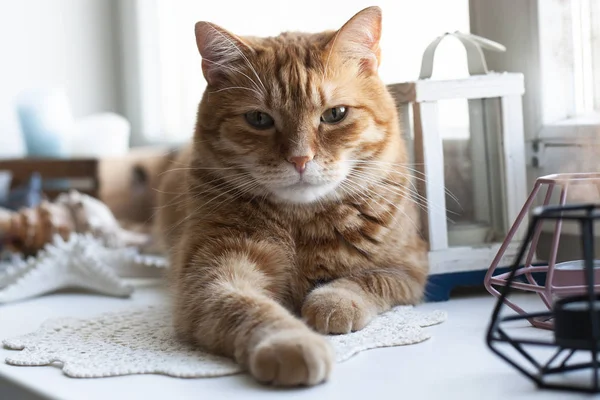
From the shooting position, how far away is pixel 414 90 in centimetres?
136

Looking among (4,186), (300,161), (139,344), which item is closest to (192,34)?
(4,186)

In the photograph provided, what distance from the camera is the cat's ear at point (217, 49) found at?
1.29 m

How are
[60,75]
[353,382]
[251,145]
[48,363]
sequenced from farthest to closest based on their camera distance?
[60,75], [251,145], [48,363], [353,382]

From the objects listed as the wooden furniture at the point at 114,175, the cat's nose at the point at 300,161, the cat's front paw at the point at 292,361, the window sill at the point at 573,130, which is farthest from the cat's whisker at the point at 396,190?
the wooden furniture at the point at 114,175

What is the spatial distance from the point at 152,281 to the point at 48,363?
767 mm

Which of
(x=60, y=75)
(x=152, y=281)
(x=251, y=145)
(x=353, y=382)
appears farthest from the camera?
(x=60, y=75)

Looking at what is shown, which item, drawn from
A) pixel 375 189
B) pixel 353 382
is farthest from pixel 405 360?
pixel 375 189

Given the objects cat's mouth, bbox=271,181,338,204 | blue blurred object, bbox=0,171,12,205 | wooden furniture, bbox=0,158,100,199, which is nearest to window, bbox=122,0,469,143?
cat's mouth, bbox=271,181,338,204

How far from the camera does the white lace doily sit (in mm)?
988

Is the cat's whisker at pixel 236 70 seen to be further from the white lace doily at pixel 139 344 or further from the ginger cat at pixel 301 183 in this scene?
the white lace doily at pixel 139 344

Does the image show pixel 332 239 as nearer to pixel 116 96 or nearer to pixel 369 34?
pixel 369 34

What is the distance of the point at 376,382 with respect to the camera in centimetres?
90

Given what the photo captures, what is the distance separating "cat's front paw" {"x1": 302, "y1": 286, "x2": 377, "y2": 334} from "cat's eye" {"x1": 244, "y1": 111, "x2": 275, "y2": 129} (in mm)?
285

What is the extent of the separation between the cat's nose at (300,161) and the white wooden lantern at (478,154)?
287mm
